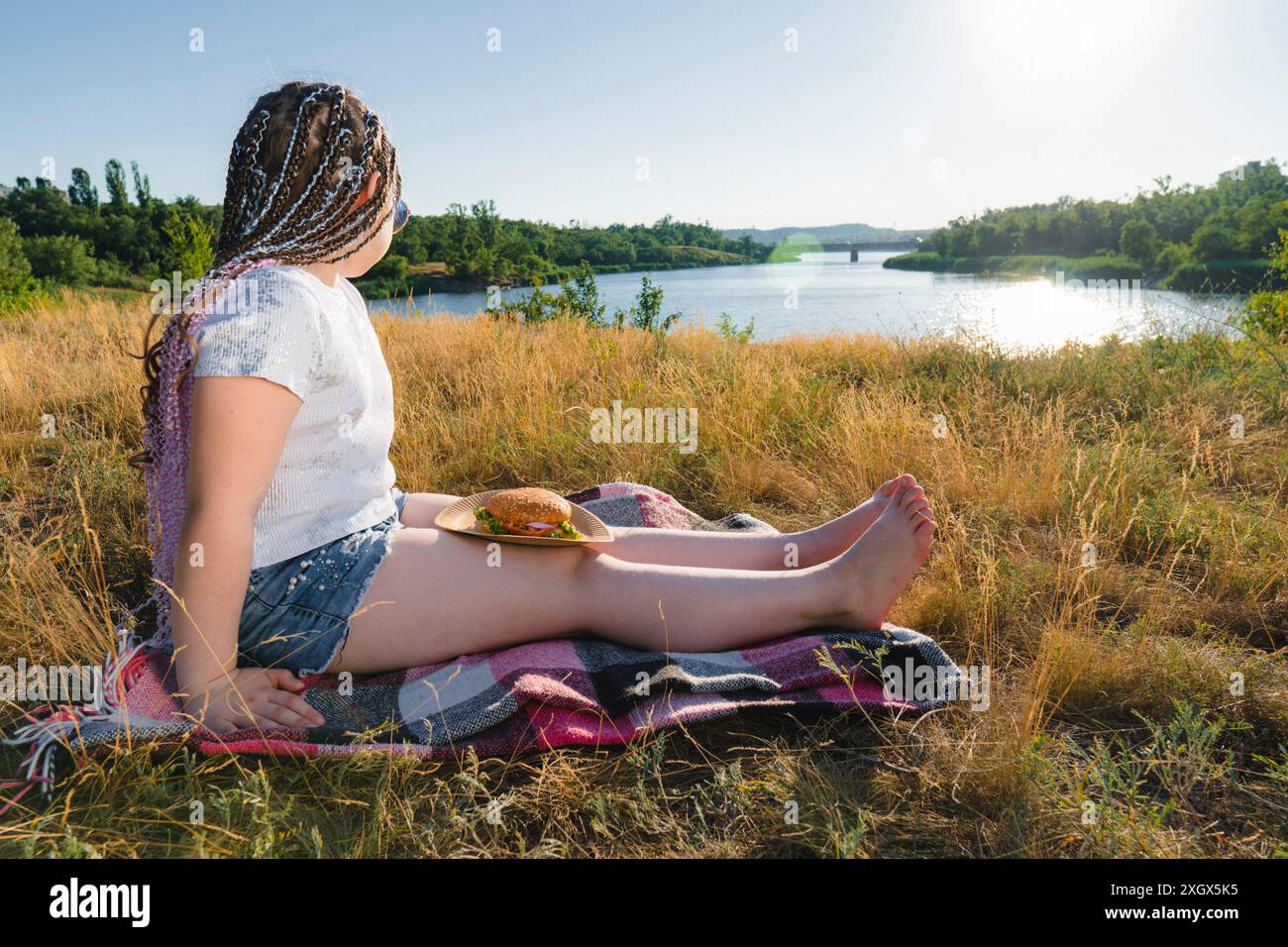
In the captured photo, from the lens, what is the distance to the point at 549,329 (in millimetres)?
6695

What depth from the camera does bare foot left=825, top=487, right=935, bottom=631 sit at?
2.03 metres

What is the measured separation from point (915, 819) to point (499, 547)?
1100 millimetres

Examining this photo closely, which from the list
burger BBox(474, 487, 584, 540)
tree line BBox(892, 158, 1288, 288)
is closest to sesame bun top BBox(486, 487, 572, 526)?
burger BBox(474, 487, 584, 540)

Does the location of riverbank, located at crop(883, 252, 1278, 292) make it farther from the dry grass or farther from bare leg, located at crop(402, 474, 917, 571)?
bare leg, located at crop(402, 474, 917, 571)

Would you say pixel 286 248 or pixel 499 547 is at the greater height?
pixel 286 248

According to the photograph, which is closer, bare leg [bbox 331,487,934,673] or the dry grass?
the dry grass

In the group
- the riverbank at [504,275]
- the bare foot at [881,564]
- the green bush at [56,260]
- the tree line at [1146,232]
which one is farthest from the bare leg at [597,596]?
the green bush at [56,260]

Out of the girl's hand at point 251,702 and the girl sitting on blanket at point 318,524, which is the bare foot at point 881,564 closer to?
the girl sitting on blanket at point 318,524

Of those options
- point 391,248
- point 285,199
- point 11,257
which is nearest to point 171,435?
point 285,199

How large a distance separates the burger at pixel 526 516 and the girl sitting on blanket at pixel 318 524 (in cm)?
8

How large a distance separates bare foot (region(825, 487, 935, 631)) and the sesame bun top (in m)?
0.75
